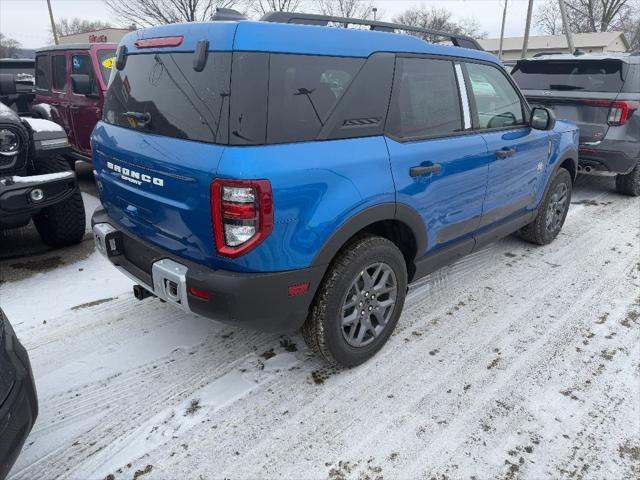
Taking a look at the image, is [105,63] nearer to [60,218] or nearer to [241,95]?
[60,218]

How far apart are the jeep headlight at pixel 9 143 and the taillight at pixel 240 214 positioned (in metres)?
2.74

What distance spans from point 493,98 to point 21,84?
8.39 metres

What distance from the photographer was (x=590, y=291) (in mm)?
→ 3779

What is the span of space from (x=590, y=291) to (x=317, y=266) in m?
2.74

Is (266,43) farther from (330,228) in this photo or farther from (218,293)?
(218,293)

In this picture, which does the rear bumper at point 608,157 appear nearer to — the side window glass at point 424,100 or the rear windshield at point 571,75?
the rear windshield at point 571,75

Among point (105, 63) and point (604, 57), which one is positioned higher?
point (604, 57)

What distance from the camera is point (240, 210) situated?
201 cm

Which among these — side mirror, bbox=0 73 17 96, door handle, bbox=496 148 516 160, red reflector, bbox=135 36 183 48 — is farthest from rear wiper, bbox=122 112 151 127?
side mirror, bbox=0 73 17 96

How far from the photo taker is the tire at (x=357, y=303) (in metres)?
2.49

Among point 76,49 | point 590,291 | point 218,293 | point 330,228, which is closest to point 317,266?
point 330,228

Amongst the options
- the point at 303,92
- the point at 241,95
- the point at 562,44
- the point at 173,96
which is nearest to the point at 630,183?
the point at 303,92

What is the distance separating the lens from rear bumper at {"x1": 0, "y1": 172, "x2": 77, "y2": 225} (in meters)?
3.61

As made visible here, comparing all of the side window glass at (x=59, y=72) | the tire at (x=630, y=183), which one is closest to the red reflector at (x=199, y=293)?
the side window glass at (x=59, y=72)
